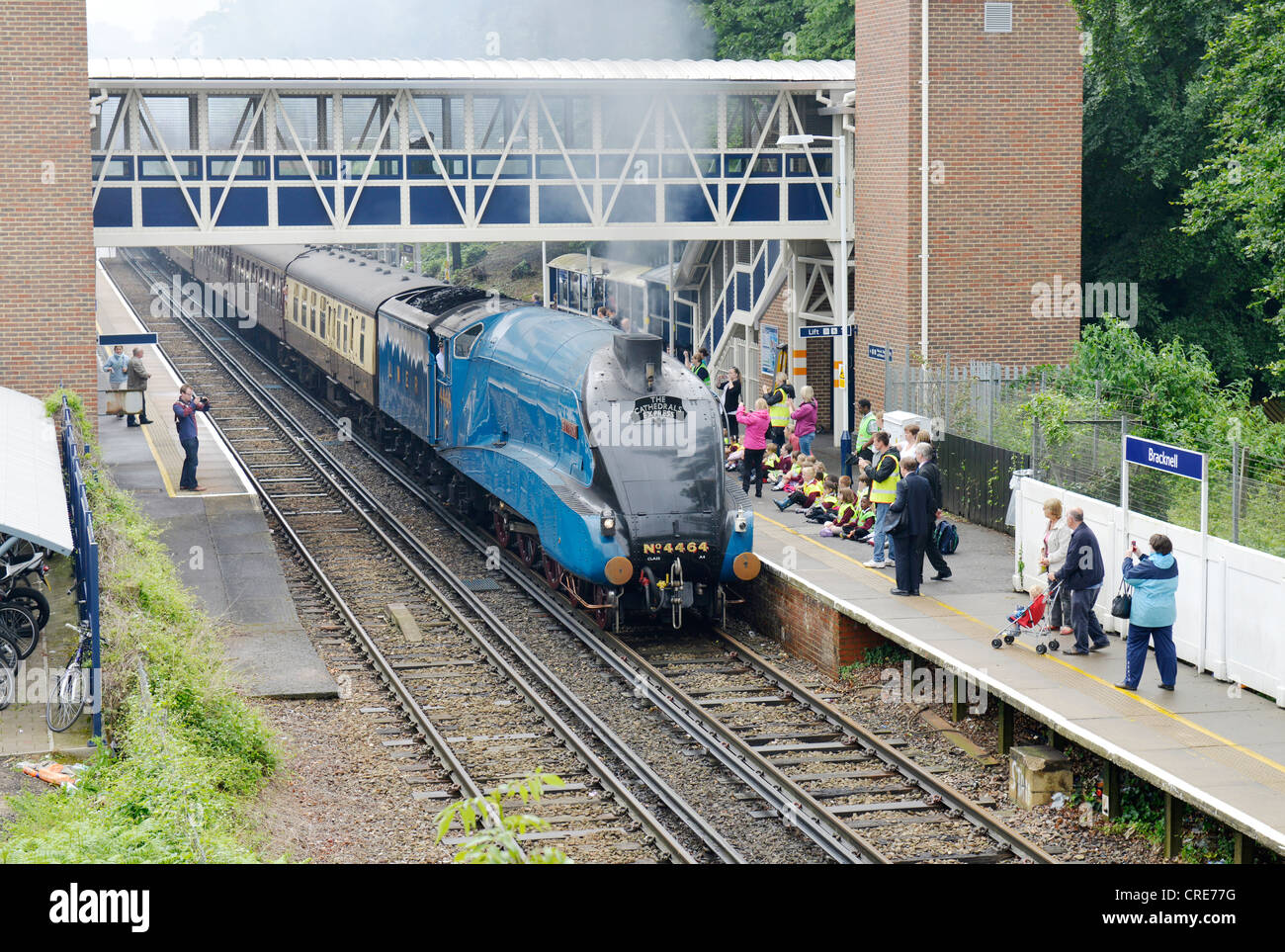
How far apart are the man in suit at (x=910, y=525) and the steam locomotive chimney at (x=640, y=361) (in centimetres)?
279

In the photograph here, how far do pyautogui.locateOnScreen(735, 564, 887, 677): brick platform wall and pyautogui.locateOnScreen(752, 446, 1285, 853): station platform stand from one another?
5.2 inches

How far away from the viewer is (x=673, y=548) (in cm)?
1550

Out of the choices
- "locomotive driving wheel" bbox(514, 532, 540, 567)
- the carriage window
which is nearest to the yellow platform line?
"locomotive driving wheel" bbox(514, 532, 540, 567)

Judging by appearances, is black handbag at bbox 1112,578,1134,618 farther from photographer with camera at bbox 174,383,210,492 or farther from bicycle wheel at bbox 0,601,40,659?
photographer with camera at bbox 174,383,210,492

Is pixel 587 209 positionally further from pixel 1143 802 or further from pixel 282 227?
pixel 1143 802

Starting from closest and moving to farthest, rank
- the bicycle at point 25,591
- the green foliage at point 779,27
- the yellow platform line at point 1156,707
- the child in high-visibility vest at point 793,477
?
the yellow platform line at point 1156,707 < the bicycle at point 25,591 < the child in high-visibility vest at point 793,477 < the green foliage at point 779,27

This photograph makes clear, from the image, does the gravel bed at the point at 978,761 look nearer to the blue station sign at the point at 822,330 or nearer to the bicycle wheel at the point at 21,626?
the bicycle wheel at the point at 21,626

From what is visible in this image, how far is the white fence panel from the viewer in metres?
11.6

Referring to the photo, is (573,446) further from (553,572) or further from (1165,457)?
(1165,457)

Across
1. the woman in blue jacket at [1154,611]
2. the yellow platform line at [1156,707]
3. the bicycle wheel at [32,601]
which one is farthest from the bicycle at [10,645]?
the woman in blue jacket at [1154,611]

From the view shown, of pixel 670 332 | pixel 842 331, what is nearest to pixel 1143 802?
pixel 842 331

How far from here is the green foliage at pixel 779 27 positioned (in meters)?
39.6

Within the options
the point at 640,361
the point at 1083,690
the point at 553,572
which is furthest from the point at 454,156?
the point at 1083,690
